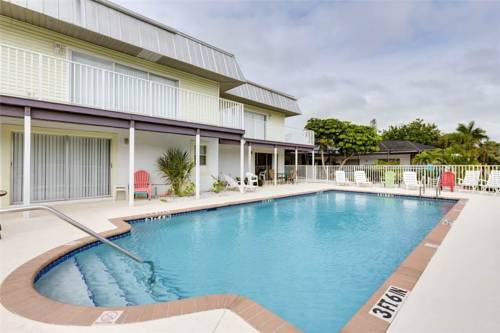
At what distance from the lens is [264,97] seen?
15344 mm

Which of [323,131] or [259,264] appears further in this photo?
[323,131]

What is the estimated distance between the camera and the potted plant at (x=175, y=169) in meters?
9.95

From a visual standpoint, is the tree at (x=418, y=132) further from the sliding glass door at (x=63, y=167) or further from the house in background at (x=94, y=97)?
the sliding glass door at (x=63, y=167)

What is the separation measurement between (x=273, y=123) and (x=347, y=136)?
772 centimetres

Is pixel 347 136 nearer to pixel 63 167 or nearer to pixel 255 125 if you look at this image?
pixel 255 125

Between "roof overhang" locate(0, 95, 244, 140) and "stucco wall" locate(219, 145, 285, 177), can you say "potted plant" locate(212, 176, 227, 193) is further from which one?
"roof overhang" locate(0, 95, 244, 140)

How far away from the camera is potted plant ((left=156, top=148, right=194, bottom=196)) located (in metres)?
9.95

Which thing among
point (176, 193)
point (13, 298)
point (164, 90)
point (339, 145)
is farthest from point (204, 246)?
point (339, 145)

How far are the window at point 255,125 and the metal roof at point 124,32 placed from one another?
3.81 m

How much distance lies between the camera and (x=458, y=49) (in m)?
11.4

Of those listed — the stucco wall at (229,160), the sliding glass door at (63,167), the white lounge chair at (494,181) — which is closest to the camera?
the sliding glass door at (63,167)

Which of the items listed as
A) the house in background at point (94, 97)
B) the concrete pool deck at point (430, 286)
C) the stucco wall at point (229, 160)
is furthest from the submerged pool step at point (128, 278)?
the stucco wall at point (229, 160)

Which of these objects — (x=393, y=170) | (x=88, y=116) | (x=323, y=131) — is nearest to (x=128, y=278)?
(x=88, y=116)

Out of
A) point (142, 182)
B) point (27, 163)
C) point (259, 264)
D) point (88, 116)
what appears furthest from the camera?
point (142, 182)
